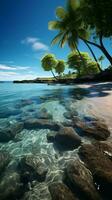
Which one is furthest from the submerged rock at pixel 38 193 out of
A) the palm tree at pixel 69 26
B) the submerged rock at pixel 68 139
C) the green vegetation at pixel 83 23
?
the palm tree at pixel 69 26

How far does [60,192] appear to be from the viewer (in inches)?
158

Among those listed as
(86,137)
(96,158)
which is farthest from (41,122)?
(96,158)

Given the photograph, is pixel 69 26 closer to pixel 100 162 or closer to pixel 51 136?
pixel 51 136

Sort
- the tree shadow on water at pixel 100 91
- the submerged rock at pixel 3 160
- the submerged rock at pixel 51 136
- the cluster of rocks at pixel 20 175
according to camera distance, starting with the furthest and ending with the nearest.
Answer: the tree shadow on water at pixel 100 91 → the submerged rock at pixel 51 136 → the submerged rock at pixel 3 160 → the cluster of rocks at pixel 20 175

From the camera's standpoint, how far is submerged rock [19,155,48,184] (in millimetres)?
4688

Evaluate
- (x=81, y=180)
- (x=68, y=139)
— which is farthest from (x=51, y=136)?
(x=81, y=180)

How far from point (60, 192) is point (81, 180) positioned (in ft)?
2.03

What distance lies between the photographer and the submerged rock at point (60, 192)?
3.86 m

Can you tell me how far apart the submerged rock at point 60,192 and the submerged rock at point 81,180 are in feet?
0.56

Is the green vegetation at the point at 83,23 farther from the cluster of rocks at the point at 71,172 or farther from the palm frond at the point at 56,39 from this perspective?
the cluster of rocks at the point at 71,172

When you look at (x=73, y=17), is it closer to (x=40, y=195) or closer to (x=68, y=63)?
(x=68, y=63)

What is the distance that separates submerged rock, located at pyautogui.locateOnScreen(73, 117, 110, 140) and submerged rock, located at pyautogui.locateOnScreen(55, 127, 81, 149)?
60cm

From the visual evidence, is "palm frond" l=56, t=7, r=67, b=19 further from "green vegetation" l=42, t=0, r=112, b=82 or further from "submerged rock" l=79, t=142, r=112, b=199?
"submerged rock" l=79, t=142, r=112, b=199

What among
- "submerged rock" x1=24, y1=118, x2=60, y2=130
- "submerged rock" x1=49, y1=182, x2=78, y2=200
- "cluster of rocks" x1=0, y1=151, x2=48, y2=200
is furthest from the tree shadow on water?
"submerged rock" x1=49, y1=182, x2=78, y2=200
